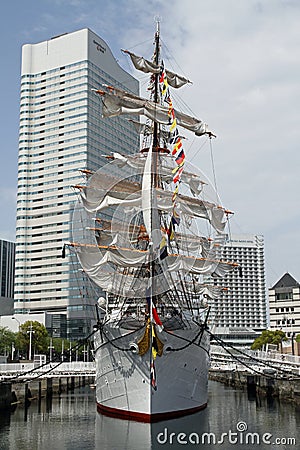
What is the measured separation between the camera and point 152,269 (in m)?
33.7

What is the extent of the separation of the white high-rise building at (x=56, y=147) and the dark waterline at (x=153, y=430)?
240 feet

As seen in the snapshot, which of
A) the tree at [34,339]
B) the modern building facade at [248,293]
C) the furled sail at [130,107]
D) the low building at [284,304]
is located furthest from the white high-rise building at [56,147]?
the furled sail at [130,107]

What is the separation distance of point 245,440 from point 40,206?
96.7 metres

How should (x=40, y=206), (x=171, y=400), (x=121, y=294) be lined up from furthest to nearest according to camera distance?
1. (x=40, y=206)
2. (x=121, y=294)
3. (x=171, y=400)

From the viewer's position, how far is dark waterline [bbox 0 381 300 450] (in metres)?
26.6

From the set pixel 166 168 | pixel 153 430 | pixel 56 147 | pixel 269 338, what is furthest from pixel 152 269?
pixel 56 147

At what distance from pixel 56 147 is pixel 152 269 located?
296 ft

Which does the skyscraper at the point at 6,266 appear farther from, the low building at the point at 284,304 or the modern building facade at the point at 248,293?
the low building at the point at 284,304

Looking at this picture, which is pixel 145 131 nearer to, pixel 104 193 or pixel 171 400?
pixel 104 193

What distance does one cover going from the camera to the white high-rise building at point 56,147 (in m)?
115

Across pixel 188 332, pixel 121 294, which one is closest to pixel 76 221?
pixel 121 294

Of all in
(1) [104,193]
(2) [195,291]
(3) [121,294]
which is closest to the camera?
(3) [121,294]

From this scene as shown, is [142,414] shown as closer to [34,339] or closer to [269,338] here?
[34,339]

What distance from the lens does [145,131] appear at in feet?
163
